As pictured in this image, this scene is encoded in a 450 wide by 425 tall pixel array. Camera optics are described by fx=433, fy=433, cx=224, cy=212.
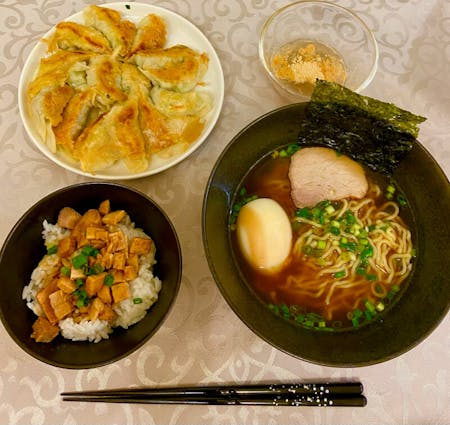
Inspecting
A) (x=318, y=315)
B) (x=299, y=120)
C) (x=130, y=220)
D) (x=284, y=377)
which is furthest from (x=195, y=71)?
(x=284, y=377)

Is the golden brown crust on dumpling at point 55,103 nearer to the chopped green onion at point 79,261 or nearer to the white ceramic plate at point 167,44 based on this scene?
the white ceramic plate at point 167,44

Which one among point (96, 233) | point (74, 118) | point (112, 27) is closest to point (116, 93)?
point (74, 118)

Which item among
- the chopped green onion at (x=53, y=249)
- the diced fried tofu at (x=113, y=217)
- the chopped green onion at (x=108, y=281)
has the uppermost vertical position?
the diced fried tofu at (x=113, y=217)

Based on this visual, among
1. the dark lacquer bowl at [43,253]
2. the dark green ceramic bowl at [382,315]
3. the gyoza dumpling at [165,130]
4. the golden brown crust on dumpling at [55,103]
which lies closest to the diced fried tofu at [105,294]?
the dark lacquer bowl at [43,253]

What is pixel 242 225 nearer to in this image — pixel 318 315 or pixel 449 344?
pixel 318 315

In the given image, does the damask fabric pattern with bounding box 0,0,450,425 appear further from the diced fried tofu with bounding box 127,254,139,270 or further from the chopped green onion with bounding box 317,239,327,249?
the chopped green onion with bounding box 317,239,327,249
